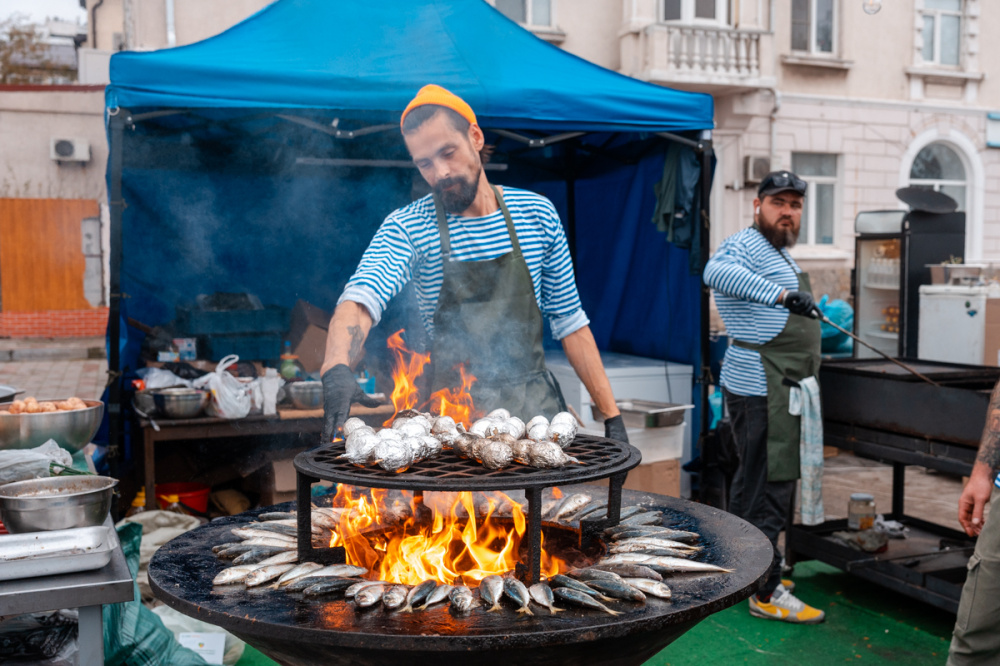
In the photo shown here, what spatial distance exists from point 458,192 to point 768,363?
236 centimetres

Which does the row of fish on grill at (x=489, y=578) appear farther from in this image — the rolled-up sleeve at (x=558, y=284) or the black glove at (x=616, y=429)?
the rolled-up sleeve at (x=558, y=284)

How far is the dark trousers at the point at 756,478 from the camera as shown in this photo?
14.7 feet

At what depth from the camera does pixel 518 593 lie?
1.84 meters

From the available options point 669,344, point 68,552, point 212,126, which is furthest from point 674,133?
point 68,552

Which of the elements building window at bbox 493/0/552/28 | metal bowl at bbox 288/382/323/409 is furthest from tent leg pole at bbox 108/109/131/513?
building window at bbox 493/0/552/28

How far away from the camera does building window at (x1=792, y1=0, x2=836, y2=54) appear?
14.3 m

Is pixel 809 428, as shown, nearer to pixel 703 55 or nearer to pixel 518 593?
pixel 518 593

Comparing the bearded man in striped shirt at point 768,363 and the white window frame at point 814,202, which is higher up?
the white window frame at point 814,202

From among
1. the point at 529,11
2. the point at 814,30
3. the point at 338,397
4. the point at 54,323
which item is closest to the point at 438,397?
the point at 338,397

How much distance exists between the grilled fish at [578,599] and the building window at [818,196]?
13.5 meters

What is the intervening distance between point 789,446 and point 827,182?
11188 mm

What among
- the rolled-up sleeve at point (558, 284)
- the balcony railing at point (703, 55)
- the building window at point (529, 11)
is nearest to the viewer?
the rolled-up sleeve at point (558, 284)

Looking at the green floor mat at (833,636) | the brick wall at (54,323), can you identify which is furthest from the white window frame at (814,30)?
the brick wall at (54,323)

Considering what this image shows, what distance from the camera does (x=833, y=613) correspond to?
449 cm
